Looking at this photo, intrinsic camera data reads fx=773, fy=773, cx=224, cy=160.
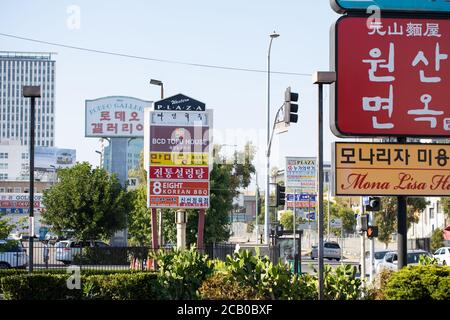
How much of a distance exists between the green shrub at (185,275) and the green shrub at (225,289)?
1302 millimetres

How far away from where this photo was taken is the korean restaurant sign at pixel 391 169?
50.9 feet

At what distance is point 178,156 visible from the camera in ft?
99.9

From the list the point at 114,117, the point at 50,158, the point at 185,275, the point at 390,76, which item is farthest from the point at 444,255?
the point at 50,158

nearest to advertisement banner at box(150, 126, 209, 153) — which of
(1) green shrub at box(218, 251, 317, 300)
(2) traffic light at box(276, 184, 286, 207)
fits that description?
(2) traffic light at box(276, 184, 286, 207)

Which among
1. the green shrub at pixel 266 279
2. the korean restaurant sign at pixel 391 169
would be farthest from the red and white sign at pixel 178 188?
the korean restaurant sign at pixel 391 169

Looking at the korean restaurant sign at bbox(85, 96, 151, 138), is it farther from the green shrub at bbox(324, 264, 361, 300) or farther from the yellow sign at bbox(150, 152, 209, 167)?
the green shrub at bbox(324, 264, 361, 300)

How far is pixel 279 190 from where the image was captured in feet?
111

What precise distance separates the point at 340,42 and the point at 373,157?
95.6 inches

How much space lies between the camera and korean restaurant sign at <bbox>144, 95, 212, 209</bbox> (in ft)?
99.0

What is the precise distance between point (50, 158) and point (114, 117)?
82725 mm

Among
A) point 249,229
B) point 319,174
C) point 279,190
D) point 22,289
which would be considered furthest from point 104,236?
point 249,229

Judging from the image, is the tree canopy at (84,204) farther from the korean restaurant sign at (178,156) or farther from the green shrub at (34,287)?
the green shrub at (34,287)

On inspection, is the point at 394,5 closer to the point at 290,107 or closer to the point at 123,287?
the point at 290,107
